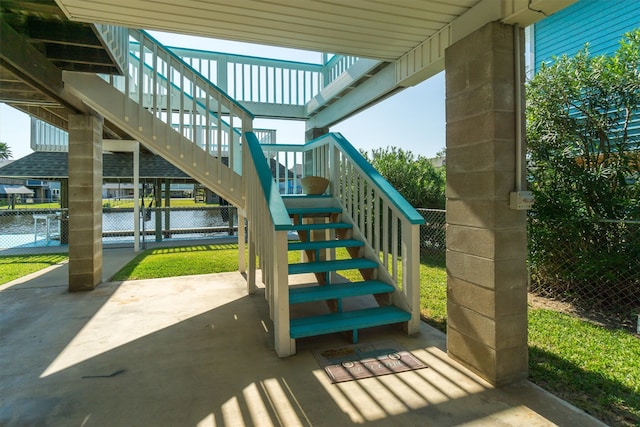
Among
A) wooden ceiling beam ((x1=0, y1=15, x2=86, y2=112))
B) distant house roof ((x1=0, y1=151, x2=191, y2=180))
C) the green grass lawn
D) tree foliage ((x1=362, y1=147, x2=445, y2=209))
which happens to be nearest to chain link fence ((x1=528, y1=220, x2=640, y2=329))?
tree foliage ((x1=362, y1=147, x2=445, y2=209))

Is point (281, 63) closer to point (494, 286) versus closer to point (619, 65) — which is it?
point (619, 65)

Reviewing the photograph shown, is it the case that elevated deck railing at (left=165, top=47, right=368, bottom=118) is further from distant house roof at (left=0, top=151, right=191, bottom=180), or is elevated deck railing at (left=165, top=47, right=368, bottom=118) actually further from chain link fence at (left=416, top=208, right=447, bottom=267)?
distant house roof at (left=0, top=151, right=191, bottom=180)

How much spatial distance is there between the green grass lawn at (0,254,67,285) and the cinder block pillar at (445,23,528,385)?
6.34 meters

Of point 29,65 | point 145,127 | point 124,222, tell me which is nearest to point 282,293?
point 145,127

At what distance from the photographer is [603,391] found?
2029mm

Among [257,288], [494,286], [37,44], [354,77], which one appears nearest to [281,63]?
[354,77]

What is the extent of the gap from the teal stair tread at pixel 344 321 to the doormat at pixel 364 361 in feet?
0.53

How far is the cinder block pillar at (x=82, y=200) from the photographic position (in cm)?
436

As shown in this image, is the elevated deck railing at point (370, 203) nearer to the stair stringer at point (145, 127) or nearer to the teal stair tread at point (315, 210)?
the teal stair tread at point (315, 210)

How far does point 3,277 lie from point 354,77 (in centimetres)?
618

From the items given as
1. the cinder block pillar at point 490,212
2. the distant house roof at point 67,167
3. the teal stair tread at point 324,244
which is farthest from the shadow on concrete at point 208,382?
the distant house roof at point 67,167

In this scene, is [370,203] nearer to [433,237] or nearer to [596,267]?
[596,267]

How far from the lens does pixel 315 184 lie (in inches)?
169

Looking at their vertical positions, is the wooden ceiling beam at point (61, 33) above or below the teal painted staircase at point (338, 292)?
above
